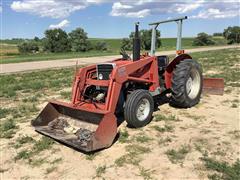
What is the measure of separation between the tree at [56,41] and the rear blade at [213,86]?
148 ft

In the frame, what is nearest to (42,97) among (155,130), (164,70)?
(164,70)

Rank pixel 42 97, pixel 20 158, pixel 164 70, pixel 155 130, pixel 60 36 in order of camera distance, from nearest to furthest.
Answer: pixel 20 158, pixel 155 130, pixel 164 70, pixel 42 97, pixel 60 36

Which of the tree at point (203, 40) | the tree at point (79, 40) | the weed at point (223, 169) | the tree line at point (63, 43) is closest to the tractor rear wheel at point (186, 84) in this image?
the weed at point (223, 169)

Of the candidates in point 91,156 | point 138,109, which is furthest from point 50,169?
Result: point 138,109

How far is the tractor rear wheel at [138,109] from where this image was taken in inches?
215

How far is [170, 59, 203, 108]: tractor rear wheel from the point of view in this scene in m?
6.66

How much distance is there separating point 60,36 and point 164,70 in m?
47.9

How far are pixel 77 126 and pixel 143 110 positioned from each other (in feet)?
4.06

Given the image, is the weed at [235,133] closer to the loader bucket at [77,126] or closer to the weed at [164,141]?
the weed at [164,141]

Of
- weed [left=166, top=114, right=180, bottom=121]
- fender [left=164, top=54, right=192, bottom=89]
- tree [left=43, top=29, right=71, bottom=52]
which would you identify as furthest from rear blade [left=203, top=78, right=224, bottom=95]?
tree [left=43, top=29, right=71, bottom=52]

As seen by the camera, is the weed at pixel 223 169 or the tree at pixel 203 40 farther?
the tree at pixel 203 40

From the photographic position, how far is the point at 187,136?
5375 mm

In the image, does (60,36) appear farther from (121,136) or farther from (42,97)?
(121,136)

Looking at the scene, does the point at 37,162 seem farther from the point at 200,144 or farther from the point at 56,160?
the point at 200,144
